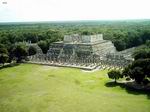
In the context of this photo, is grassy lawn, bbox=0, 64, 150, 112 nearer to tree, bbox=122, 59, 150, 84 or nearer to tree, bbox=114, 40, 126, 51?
tree, bbox=122, 59, 150, 84

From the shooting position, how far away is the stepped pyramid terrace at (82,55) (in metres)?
78.7

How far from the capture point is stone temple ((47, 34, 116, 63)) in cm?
8519

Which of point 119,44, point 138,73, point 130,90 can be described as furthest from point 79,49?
point 130,90

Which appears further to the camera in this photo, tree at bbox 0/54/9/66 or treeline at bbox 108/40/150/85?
tree at bbox 0/54/9/66

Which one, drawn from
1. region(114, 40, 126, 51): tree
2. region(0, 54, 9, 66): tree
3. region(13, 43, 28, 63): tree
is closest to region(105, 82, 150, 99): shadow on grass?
region(0, 54, 9, 66): tree

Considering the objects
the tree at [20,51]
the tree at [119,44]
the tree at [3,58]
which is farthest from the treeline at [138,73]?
the tree at [119,44]

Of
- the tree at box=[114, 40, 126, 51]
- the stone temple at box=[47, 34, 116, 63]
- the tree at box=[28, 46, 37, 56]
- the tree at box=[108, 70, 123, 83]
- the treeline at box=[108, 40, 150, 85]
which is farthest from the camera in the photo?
the tree at box=[114, 40, 126, 51]

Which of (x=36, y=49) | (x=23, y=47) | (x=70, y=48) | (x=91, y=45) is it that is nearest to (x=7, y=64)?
(x=23, y=47)

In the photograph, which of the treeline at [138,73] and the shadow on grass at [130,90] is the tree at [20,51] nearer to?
the treeline at [138,73]

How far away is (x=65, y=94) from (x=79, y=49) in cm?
4033

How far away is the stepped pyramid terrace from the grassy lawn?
10618 millimetres

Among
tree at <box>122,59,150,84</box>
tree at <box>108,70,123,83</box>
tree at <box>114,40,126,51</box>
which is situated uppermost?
tree at <box>122,59,150,84</box>

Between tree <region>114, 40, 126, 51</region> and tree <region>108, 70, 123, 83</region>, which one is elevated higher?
tree <region>108, 70, 123, 83</region>

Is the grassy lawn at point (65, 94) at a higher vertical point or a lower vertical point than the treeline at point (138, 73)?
lower
